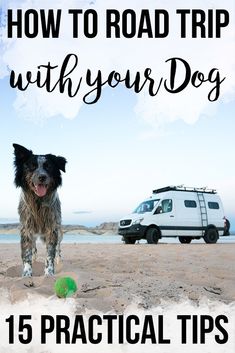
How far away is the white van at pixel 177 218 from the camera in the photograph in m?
20.1

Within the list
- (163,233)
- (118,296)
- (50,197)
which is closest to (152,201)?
(163,233)

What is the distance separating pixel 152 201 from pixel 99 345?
16553 millimetres

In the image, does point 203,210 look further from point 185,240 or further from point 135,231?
point 135,231

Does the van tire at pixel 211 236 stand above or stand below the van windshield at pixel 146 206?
below

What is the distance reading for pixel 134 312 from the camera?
5496mm

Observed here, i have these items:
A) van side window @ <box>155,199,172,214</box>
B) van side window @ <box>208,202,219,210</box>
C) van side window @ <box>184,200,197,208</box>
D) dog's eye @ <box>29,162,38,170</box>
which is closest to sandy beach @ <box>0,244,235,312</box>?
dog's eye @ <box>29,162,38,170</box>

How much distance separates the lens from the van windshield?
68.3ft

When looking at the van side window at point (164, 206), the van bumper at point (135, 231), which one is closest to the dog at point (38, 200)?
the van bumper at point (135, 231)

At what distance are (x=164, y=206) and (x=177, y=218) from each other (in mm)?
800

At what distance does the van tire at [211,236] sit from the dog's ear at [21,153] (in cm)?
1585

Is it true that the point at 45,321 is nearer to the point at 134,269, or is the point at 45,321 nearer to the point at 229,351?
the point at 229,351

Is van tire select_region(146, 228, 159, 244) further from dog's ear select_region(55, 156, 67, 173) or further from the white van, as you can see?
dog's ear select_region(55, 156, 67, 173)

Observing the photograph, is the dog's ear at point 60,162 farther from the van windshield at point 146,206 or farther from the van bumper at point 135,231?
the van windshield at point 146,206

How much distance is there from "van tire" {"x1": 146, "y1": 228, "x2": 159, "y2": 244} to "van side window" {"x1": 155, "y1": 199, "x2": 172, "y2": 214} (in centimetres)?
78
